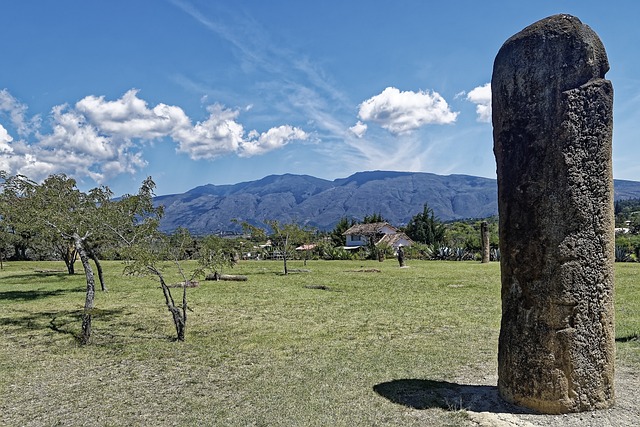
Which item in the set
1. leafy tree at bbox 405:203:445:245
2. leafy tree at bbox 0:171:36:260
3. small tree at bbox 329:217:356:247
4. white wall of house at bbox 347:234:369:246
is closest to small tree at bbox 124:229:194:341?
leafy tree at bbox 0:171:36:260

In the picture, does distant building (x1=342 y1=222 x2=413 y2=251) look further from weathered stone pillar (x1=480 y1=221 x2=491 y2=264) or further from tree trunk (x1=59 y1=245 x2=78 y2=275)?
tree trunk (x1=59 y1=245 x2=78 y2=275)

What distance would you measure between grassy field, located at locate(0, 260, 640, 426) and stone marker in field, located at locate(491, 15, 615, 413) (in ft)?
4.16

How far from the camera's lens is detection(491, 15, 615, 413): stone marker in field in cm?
542

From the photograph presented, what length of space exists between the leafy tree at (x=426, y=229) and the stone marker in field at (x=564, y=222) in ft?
160

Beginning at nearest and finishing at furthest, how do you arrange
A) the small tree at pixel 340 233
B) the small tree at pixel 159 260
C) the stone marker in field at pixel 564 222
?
the stone marker in field at pixel 564 222 < the small tree at pixel 159 260 < the small tree at pixel 340 233

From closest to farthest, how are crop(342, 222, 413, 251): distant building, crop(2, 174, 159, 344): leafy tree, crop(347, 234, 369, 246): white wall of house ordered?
crop(2, 174, 159, 344): leafy tree < crop(342, 222, 413, 251): distant building < crop(347, 234, 369, 246): white wall of house

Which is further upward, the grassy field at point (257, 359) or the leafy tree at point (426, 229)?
the leafy tree at point (426, 229)


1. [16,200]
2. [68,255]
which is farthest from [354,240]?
[16,200]

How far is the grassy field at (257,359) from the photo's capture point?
5965 mm

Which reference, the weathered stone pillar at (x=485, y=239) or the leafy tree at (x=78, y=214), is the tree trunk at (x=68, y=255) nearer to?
the leafy tree at (x=78, y=214)

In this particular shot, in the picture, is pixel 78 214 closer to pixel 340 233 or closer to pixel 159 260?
pixel 159 260

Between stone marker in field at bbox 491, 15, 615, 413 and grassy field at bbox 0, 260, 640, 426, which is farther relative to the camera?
grassy field at bbox 0, 260, 640, 426

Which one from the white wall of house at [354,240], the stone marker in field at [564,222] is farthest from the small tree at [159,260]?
the white wall of house at [354,240]

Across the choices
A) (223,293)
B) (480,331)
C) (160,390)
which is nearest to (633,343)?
(480,331)
